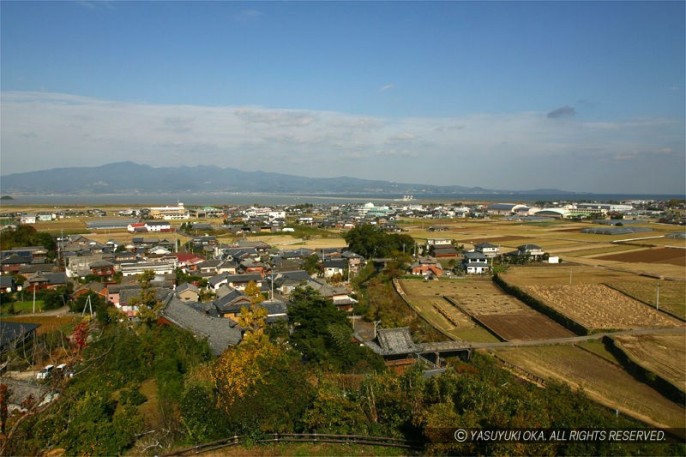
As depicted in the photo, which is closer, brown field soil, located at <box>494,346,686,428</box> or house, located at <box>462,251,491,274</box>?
brown field soil, located at <box>494,346,686,428</box>

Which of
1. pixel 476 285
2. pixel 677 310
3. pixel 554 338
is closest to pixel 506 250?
pixel 476 285

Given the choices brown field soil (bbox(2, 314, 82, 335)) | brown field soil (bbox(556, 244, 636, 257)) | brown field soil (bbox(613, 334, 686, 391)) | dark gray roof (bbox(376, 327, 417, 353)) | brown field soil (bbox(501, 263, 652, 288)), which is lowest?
brown field soil (bbox(613, 334, 686, 391))

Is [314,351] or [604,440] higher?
[604,440]

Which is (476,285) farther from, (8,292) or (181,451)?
(8,292)

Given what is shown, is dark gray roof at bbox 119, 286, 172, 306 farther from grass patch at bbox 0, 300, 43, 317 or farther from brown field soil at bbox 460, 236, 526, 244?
brown field soil at bbox 460, 236, 526, 244

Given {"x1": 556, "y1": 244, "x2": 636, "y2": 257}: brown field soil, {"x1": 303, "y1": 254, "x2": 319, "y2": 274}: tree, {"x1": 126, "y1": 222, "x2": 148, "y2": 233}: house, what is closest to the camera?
{"x1": 303, "y1": 254, "x2": 319, "y2": 274}: tree

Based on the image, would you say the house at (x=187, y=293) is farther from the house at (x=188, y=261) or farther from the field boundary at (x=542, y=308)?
the field boundary at (x=542, y=308)

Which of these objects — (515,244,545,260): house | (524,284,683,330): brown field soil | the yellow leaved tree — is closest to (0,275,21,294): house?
the yellow leaved tree
